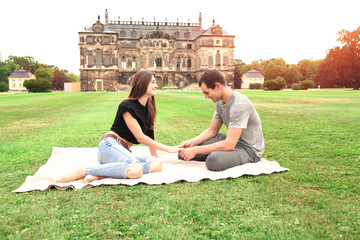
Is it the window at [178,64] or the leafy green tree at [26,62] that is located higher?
the leafy green tree at [26,62]

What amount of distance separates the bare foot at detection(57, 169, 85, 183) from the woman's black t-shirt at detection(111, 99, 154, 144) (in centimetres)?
82

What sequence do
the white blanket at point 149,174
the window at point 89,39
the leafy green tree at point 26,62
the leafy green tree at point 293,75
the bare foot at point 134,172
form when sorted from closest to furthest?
the white blanket at point 149,174
the bare foot at point 134,172
the window at point 89,39
the leafy green tree at point 293,75
the leafy green tree at point 26,62

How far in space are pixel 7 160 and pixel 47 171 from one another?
1.56 meters

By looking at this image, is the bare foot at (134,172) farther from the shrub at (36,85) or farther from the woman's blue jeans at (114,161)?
the shrub at (36,85)

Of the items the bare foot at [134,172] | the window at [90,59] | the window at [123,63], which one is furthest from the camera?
the window at [123,63]

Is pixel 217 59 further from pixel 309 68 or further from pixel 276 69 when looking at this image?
pixel 309 68

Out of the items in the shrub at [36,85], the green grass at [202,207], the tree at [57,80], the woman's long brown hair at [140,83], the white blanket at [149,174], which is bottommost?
the green grass at [202,207]

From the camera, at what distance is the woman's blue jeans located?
4117mm

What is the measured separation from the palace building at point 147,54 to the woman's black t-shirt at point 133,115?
59887 millimetres

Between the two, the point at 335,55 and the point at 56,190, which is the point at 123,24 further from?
the point at 56,190

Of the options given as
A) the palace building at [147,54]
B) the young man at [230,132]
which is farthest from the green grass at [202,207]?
the palace building at [147,54]

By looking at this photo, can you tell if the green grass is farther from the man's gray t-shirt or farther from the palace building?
the palace building

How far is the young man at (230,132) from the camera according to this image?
4.46 meters

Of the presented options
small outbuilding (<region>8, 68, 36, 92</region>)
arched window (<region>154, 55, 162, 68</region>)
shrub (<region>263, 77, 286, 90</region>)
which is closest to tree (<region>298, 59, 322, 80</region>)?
shrub (<region>263, 77, 286, 90</region>)
